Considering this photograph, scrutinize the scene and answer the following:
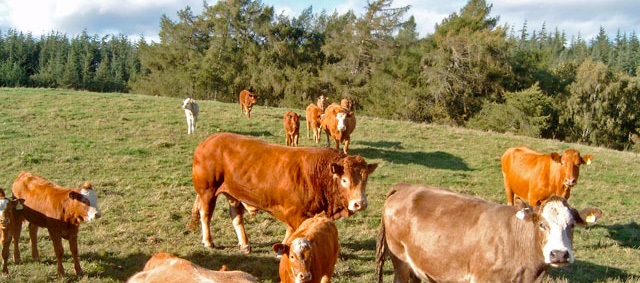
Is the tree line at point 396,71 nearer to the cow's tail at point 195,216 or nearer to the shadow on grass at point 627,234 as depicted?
the shadow on grass at point 627,234

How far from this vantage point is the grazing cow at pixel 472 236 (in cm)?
494

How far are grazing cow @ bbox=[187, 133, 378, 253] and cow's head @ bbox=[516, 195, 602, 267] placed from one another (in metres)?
2.49

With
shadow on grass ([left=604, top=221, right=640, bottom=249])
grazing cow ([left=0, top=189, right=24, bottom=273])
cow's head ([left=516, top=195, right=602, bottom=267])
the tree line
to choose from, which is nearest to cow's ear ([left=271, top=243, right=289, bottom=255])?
cow's head ([left=516, top=195, right=602, bottom=267])

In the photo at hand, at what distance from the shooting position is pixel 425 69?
43.7 m

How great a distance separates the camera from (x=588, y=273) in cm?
812

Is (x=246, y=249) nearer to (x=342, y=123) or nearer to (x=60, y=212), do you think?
(x=60, y=212)

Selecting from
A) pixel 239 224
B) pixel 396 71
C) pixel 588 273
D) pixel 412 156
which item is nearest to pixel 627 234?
pixel 588 273

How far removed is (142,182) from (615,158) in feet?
58.3

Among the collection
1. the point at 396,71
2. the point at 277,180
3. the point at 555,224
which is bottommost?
the point at 277,180

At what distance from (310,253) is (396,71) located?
42071mm

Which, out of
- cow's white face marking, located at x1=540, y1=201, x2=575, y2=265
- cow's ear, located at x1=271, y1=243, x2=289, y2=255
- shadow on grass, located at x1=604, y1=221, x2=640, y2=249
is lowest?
shadow on grass, located at x1=604, y1=221, x2=640, y2=249

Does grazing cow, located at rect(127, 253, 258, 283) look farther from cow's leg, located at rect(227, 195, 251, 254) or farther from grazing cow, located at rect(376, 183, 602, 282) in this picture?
cow's leg, located at rect(227, 195, 251, 254)

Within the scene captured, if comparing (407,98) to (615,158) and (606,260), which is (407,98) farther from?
(606,260)

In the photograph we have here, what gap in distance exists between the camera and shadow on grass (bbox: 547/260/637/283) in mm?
7863
